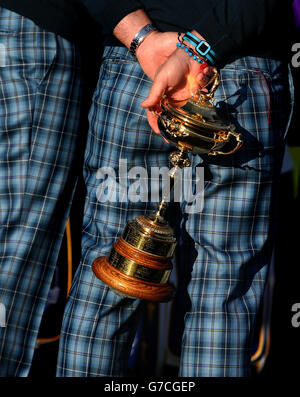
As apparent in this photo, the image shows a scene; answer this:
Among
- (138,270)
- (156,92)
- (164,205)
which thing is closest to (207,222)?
(164,205)

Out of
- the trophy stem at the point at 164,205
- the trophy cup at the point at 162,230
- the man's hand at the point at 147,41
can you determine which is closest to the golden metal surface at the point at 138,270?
the trophy cup at the point at 162,230

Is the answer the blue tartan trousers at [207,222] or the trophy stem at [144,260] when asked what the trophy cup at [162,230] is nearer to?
the trophy stem at [144,260]

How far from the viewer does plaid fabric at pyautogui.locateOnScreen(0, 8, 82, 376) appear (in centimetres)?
142

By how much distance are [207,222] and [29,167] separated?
0.55m

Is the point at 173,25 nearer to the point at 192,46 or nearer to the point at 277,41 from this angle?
the point at 192,46

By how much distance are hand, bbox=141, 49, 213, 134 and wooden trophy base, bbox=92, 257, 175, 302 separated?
39 cm

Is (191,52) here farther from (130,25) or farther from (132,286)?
(132,286)

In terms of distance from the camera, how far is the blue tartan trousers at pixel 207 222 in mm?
1317

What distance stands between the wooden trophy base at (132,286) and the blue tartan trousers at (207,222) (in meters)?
0.18

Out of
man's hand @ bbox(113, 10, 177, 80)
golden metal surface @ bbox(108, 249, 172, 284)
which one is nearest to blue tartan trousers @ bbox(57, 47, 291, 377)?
man's hand @ bbox(113, 10, 177, 80)

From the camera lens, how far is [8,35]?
4.60 feet

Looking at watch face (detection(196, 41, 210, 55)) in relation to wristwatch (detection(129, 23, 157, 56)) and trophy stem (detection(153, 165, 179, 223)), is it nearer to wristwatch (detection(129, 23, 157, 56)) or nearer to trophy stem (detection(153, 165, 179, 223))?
wristwatch (detection(129, 23, 157, 56))

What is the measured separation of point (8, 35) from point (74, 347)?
918 millimetres
